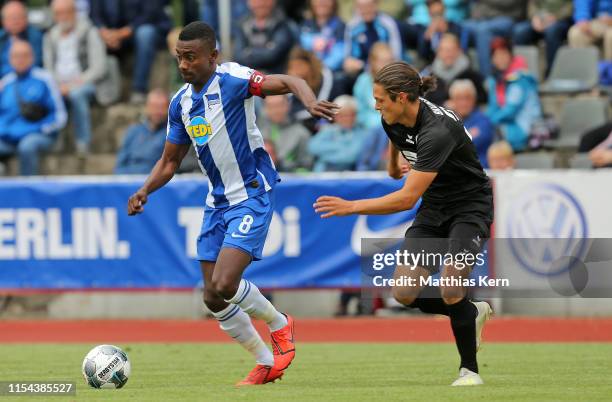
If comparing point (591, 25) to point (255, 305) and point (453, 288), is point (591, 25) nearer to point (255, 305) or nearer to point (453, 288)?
point (255, 305)

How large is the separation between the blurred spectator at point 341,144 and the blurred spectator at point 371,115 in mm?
112

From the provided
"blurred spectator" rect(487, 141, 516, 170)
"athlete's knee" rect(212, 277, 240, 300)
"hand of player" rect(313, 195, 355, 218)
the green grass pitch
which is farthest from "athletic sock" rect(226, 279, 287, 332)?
"blurred spectator" rect(487, 141, 516, 170)

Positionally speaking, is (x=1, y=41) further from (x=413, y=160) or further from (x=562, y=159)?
(x=413, y=160)

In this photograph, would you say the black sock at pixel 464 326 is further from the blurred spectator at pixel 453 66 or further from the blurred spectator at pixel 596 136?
the blurred spectator at pixel 453 66

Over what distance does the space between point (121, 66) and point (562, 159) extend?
22.5 ft

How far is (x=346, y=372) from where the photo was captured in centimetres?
974

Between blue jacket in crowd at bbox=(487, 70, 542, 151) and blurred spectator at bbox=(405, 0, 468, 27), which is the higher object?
blurred spectator at bbox=(405, 0, 468, 27)

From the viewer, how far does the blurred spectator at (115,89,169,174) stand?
1581 centimetres

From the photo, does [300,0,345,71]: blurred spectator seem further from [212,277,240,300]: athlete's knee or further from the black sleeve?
the black sleeve

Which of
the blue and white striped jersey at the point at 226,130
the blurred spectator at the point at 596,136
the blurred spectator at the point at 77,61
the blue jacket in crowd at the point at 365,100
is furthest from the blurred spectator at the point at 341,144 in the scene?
the blue and white striped jersey at the point at 226,130

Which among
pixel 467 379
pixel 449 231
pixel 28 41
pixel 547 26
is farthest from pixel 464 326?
pixel 28 41

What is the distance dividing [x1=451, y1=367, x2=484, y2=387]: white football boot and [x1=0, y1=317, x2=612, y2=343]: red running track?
440cm

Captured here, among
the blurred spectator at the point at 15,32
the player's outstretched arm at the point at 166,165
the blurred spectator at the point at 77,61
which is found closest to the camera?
the player's outstretched arm at the point at 166,165

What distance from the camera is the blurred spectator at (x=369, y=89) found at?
16.0 meters
